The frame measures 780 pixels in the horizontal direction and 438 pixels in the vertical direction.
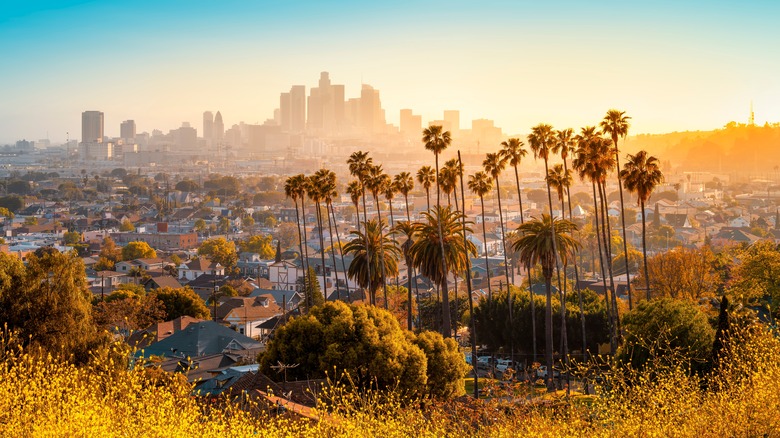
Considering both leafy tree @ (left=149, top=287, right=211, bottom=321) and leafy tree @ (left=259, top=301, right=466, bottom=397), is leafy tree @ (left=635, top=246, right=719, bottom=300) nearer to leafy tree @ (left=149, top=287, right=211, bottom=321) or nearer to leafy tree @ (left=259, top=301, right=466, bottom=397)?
leafy tree @ (left=259, top=301, right=466, bottom=397)

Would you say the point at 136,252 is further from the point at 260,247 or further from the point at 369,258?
the point at 369,258

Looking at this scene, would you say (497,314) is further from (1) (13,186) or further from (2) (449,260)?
(1) (13,186)

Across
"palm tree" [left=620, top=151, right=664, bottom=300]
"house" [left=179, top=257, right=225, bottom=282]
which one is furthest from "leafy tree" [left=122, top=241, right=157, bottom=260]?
"palm tree" [left=620, top=151, right=664, bottom=300]

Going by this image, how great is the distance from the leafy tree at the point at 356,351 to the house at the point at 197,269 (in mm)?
52760

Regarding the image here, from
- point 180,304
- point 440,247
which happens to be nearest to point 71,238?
point 180,304

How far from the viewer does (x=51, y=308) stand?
23359mm

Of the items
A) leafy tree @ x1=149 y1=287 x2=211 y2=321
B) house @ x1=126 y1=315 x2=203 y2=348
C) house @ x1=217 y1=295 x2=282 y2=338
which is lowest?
house @ x1=217 y1=295 x2=282 y2=338

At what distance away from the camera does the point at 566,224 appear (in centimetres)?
3061

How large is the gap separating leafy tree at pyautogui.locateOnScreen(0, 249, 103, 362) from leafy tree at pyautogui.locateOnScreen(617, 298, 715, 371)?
14872 mm

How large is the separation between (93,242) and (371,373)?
3405 inches

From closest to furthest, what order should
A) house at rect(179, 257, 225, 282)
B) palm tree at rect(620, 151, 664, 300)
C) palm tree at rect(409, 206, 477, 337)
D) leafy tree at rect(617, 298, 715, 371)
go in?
leafy tree at rect(617, 298, 715, 371) → palm tree at rect(620, 151, 664, 300) → palm tree at rect(409, 206, 477, 337) → house at rect(179, 257, 225, 282)

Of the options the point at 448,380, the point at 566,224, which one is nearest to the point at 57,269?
the point at 448,380

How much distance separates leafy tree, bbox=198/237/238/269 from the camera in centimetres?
8356

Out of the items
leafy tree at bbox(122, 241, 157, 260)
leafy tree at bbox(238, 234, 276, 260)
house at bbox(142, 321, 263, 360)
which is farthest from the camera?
leafy tree at bbox(238, 234, 276, 260)
